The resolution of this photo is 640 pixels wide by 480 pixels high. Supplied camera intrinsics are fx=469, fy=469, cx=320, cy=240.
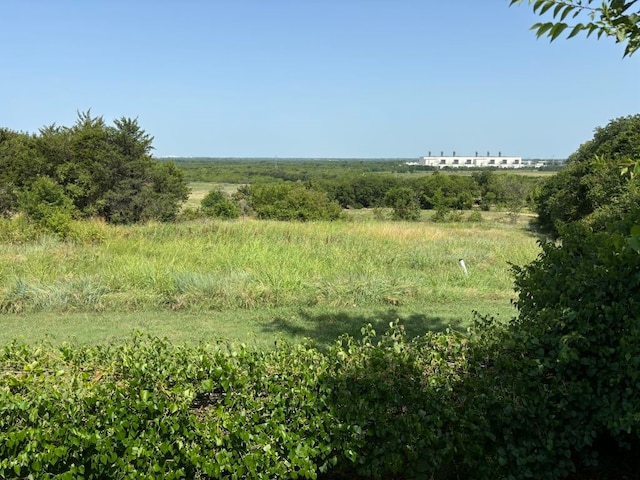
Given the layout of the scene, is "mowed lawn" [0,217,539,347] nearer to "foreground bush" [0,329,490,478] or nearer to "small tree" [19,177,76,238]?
"foreground bush" [0,329,490,478]

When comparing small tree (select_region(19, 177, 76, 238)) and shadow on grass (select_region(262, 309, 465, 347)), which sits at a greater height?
small tree (select_region(19, 177, 76, 238))

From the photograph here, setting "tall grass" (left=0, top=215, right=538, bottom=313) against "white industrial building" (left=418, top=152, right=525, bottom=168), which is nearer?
"tall grass" (left=0, top=215, right=538, bottom=313)

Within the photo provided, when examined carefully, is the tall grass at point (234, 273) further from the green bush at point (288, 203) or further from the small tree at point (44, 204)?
the green bush at point (288, 203)

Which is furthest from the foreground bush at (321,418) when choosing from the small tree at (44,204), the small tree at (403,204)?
the small tree at (403,204)

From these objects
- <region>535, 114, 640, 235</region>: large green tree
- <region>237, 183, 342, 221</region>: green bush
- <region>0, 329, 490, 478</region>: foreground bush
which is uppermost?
<region>535, 114, 640, 235</region>: large green tree

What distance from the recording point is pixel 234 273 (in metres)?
8.48

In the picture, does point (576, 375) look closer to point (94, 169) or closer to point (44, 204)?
point (44, 204)

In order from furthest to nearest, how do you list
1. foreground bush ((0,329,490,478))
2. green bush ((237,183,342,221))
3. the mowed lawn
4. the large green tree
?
1. green bush ((237,183,342,221))
2. the large green tree
3. the mowed lawn
4. foreground bush ((0,329,490,478))

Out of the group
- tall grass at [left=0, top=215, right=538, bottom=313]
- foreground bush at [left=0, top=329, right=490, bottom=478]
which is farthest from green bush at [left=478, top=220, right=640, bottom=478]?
tall grass at [left=0, top=215, right=538, bottom=313]

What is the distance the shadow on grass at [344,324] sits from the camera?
20.1 feet

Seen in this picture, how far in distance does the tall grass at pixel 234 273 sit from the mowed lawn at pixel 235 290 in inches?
0.9

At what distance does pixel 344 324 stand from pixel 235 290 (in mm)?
2111

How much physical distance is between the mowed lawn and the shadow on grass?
2 cm

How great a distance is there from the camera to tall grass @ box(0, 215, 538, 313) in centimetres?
747
